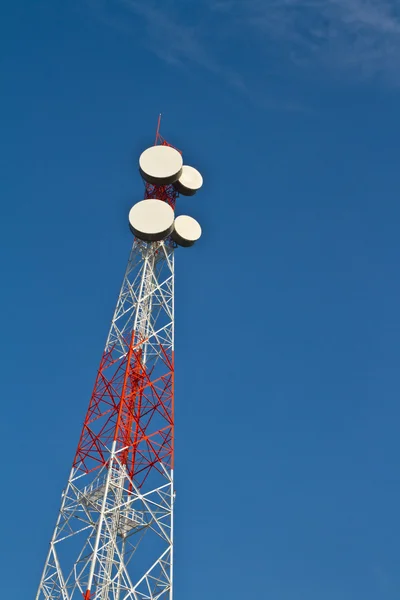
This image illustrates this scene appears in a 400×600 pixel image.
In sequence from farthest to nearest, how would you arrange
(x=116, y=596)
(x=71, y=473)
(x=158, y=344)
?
(x=158, y=344) → (x=71, y=473) → (x=116, y=596)

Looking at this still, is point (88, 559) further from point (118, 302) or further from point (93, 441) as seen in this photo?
point (118, 302)

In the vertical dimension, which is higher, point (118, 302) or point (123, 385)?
point (118, 302)

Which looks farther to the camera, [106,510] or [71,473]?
[71,473]

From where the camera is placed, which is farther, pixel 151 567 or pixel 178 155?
pixel 178 155

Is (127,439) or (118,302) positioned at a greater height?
(118,302)

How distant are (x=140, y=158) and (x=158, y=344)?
505 inches

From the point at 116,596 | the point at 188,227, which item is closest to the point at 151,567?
the point at 116,596

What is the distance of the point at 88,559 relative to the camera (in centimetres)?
3828

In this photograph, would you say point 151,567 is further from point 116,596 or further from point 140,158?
point 140,158

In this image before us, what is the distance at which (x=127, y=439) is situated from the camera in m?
43.0

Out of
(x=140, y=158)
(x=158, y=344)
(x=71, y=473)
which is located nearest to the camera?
(x=71, y=473)

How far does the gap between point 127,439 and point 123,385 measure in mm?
3095

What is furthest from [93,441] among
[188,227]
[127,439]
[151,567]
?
[188,227]

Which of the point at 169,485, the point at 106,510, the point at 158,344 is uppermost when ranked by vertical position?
the point at 158,344
